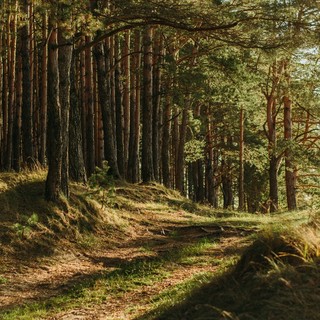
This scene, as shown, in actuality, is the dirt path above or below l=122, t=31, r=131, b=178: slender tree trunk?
below

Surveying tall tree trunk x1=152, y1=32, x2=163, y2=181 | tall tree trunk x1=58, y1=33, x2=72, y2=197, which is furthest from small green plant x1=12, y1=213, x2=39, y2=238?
tall tree trunk x1=152, y1=32, x2=163, y2=181

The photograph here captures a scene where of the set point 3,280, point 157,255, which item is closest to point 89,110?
point 157,255

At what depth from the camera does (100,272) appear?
820 centimetres

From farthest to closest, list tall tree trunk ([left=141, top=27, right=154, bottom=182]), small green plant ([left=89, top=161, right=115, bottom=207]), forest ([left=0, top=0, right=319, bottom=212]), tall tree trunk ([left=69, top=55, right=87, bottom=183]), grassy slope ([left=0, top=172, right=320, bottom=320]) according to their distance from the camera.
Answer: tall tree trunk ([left=141, top=27, right=154, bottom=182]) < tall tree trunk ([left=69, top=55, right=87, bottom=183]) < small green plant ([left=89, top=161, right=115, bottom=207]) < forest ([left=0, top=0, right=319, bottom=212]) < grassy slope ([left=0, top=172, right=320, bottom=320])

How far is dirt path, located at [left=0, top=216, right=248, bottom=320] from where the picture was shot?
20.6 feet

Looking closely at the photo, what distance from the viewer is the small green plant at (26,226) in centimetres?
895

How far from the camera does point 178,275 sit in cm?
773

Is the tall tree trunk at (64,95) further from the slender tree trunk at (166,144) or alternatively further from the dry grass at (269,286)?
the slender tree trunk at (166,144)

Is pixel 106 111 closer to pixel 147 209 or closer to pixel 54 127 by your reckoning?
pixel 147 209

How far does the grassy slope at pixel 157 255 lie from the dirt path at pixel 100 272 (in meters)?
0.03

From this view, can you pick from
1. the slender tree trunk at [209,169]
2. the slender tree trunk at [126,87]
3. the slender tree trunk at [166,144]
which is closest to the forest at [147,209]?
the slender tree trunk at [166,144]

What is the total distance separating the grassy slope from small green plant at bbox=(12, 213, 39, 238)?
26 millimetres

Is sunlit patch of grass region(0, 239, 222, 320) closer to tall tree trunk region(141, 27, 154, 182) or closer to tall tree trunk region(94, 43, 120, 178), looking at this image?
tall tree trunk region(94, 43, 120, 178)

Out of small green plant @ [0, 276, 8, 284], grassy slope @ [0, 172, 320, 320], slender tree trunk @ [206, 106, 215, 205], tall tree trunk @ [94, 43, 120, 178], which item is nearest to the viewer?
grassy slope @ [0, 172, 320, 320]
